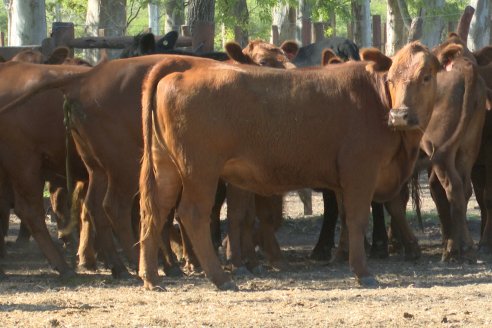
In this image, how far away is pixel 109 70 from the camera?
1002cm

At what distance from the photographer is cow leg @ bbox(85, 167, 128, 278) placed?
10109 mm

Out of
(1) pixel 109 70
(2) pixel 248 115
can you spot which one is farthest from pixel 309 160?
(1) pixel 109 70

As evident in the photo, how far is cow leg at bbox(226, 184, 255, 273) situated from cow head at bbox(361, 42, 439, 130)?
5.23 ft

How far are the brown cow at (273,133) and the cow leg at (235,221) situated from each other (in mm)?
717

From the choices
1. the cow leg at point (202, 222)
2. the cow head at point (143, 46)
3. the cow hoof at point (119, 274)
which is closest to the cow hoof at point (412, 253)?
the cow leg at point (202, 222)

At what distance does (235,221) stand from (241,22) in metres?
17.1

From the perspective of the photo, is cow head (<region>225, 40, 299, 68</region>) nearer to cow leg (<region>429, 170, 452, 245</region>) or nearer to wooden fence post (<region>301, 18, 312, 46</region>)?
cow leg (<region>429, 170, 452, 245</region>)

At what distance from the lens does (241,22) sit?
26.8 metres

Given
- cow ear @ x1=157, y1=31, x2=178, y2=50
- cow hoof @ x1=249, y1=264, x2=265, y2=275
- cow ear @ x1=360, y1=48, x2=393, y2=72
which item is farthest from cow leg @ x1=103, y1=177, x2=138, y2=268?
cow ear @ x1=157, y1=31, x2=178, y2=50

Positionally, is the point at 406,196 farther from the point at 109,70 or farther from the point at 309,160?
the point at 109,70

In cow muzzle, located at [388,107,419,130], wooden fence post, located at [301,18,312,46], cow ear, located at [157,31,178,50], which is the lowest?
wooden fence post, located at [301,18,312,46]

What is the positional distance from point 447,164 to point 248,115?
252 centimetres

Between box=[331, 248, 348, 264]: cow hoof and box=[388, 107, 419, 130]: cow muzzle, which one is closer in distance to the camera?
box=[388, 107, 419, 130]: cow muzzle

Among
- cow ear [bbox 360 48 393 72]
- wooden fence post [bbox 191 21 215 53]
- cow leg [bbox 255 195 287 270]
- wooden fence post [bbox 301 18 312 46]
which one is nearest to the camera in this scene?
cow ear [bbox 360 48 393 72]
